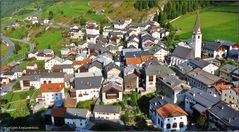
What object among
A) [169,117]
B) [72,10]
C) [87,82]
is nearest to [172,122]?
[169,117]

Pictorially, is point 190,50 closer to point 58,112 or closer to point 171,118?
point 171,118

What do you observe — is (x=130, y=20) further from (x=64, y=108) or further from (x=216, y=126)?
(x=216, y=126)

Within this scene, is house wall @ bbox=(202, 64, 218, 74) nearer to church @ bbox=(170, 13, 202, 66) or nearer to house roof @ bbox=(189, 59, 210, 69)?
house roof @ bbox=(189, 59, 210, 69)

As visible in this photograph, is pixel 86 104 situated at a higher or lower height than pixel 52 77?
lower

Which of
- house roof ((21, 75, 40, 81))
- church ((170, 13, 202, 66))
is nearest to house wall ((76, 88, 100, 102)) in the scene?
house roof ((21, 75, 40, 81))

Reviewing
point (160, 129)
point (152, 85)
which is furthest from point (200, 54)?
point (160, 129)

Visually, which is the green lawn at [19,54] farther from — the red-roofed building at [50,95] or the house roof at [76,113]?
the house roof at [76,113]
